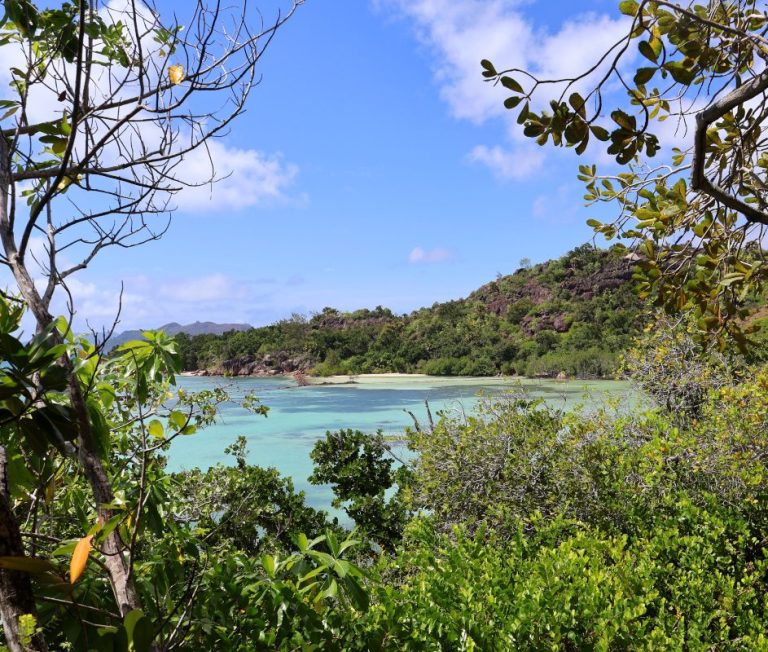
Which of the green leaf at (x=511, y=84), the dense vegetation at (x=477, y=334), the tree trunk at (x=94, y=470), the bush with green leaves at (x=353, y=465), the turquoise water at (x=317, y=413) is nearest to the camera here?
the tree trunk at (x=94, y=470)

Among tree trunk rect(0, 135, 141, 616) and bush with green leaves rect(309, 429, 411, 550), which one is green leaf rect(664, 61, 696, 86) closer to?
tree trunk rect(0, 135, 141, 616)

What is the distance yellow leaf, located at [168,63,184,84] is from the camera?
1.81 meters

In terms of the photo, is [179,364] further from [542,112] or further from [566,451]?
[566,451]

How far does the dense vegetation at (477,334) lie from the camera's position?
4228 cm

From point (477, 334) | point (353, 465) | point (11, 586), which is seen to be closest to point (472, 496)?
point (353, 465)

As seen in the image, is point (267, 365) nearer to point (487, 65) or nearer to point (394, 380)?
point (394, 380)

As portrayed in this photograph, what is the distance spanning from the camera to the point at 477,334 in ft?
161

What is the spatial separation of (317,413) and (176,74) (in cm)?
2706

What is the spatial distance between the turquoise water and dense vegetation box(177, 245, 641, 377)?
436 cm

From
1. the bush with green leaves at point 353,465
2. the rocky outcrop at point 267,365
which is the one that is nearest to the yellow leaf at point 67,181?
the bush with green leaves at point 353,465

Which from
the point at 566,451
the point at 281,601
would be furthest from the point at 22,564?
the point at 566,451

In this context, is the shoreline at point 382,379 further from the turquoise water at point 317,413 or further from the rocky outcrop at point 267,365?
the rocky outcrop at point 267,365

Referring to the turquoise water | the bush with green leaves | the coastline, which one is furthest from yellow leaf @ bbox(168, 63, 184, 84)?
the coastline

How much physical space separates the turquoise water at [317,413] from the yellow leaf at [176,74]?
4764mm
